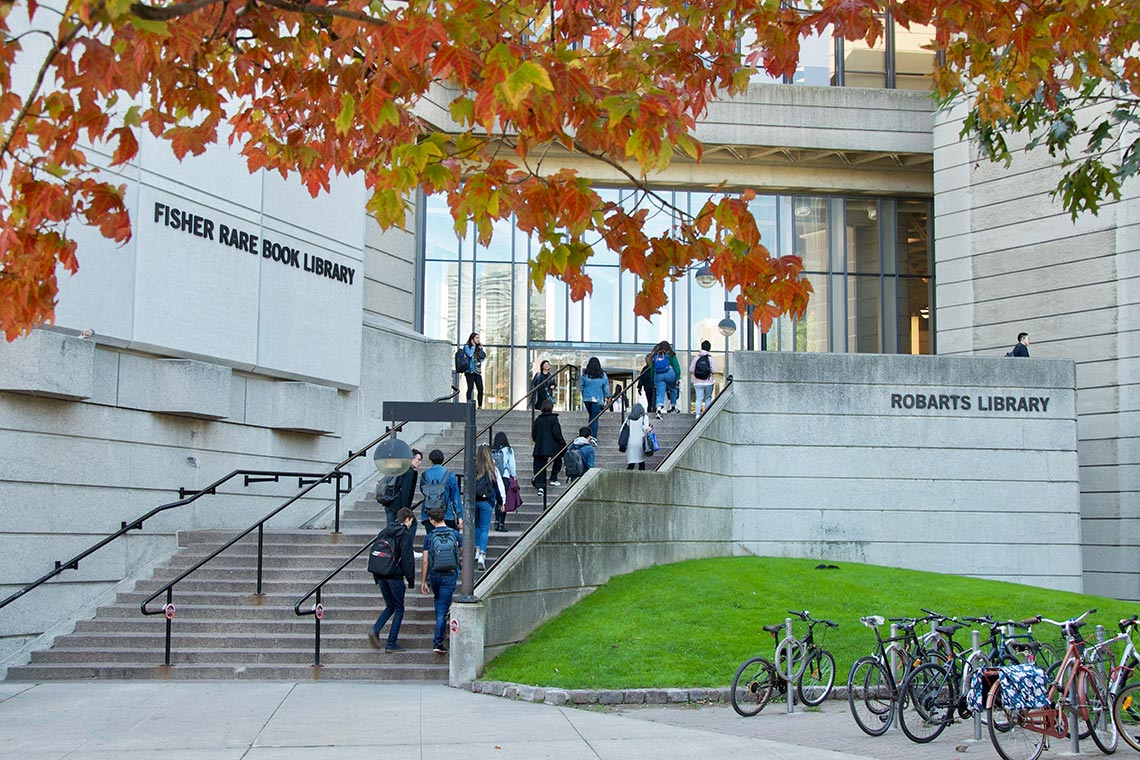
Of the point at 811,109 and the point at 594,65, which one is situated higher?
the point at 811,109

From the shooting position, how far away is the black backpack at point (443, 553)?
1335 cm

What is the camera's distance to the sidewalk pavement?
9.55 m

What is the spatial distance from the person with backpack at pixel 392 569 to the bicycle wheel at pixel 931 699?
18.6ft

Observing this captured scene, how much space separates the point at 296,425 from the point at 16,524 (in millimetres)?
5367

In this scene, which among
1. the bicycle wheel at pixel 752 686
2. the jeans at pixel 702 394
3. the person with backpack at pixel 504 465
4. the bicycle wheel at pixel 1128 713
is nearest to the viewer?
the bicycle wheel at pixel 1128 713

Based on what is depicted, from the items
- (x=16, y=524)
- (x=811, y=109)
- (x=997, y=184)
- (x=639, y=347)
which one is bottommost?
(x=16, y=524)

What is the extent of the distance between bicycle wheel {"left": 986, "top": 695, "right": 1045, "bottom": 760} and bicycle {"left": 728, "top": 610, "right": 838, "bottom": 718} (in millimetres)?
2083

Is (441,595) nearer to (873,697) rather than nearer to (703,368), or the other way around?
(873,697)

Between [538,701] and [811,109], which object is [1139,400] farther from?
[538,701]

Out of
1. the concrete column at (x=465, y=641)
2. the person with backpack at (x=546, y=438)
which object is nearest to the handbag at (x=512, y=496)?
the person with backpack at (x=546, y=438)

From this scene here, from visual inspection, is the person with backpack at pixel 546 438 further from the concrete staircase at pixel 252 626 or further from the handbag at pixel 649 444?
the concrete staircase at pixel 252 626

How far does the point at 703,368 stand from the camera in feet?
73.3

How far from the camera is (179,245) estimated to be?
54.1ft

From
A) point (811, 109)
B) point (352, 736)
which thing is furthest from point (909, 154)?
point (352, 736)
